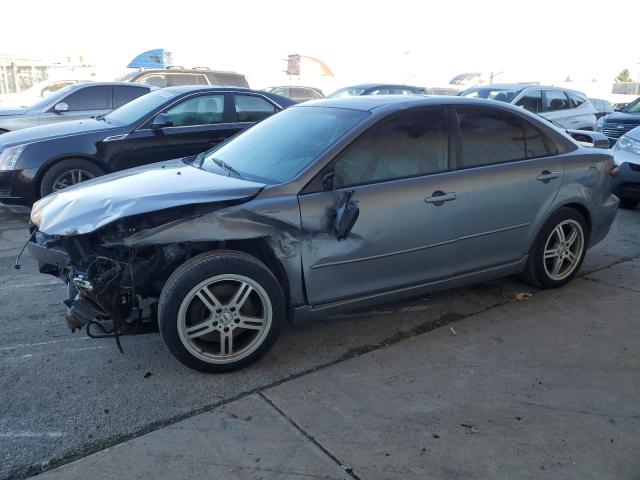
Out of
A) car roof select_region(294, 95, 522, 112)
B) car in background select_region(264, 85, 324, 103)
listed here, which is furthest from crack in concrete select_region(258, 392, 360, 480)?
car in background select_region(264, 85, 324, 103)

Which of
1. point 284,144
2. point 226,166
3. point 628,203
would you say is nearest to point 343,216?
point 284,144

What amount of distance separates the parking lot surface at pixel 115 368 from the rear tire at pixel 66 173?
195cm

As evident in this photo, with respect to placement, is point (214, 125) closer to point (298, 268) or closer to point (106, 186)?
point (106, 186)

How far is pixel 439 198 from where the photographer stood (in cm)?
389

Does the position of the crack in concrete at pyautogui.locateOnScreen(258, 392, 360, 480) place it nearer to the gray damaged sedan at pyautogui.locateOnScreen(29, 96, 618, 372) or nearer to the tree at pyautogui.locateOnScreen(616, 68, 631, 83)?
the gray damaged sedan at pyautogui.locateOnScreen(29, 96, 618, 372)

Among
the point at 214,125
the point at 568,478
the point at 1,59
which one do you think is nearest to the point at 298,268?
the point at 568,478

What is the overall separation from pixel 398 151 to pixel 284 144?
0.80 meters

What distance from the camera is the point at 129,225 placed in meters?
3.21

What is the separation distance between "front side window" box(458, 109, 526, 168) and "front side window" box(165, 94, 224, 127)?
4.32 metres

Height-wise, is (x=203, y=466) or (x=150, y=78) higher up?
(x=150, y=78)

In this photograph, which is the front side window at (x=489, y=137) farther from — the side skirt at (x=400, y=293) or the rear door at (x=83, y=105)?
the rear door at (x=83, y=105)

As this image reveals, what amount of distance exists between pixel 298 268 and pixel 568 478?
1.79 m

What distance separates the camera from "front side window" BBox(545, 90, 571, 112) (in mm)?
12234

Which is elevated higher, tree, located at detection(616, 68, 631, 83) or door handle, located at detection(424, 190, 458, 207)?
tree, located at detection(616, 68, 631, 83)
